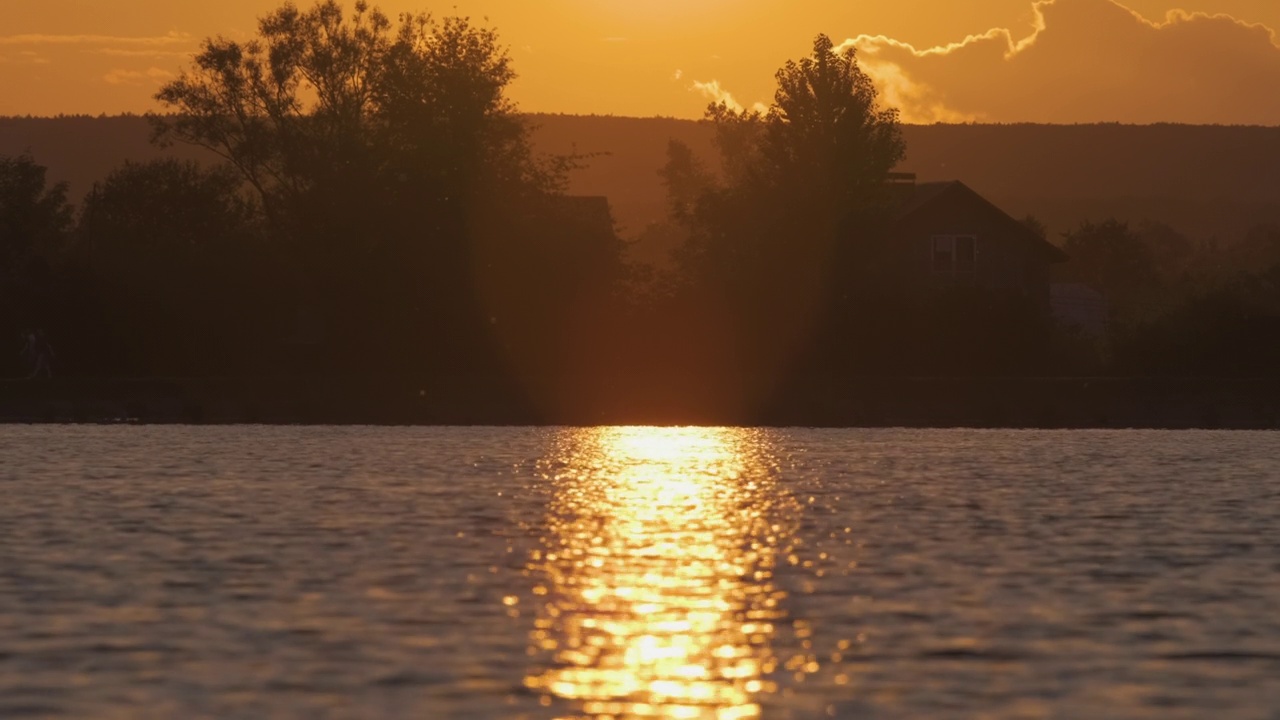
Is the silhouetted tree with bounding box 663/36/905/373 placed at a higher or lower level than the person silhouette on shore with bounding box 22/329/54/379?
higher

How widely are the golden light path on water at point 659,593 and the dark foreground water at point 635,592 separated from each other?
0.06 metres

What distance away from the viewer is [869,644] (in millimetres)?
15938

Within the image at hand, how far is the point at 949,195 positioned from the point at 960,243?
236 centimetres

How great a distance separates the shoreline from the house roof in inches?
1543

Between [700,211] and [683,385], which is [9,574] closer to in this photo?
[683,385]

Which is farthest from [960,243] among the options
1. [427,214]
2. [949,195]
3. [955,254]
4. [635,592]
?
[635,592]

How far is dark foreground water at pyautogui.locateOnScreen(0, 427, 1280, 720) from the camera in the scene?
1380 cm

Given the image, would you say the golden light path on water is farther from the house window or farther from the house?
the house window

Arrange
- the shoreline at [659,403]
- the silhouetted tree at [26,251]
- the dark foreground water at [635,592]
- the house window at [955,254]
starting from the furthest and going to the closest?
the house window at [955,254] → the silhouetted tree at [26,251] → the shoreline at [659,403] → the dark foreground water at [635,592]

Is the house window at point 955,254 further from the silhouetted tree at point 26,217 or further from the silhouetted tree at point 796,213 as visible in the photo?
the silhouetted tree at point 26,217

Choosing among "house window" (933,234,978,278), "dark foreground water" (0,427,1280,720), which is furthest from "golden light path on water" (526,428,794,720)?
"house window" (933,234,978,278)

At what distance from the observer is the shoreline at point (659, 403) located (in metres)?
59.1

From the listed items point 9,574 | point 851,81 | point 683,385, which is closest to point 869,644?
point 9,574

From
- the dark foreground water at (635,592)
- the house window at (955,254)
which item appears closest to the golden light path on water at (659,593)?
the dark foreground water at (635,592)
